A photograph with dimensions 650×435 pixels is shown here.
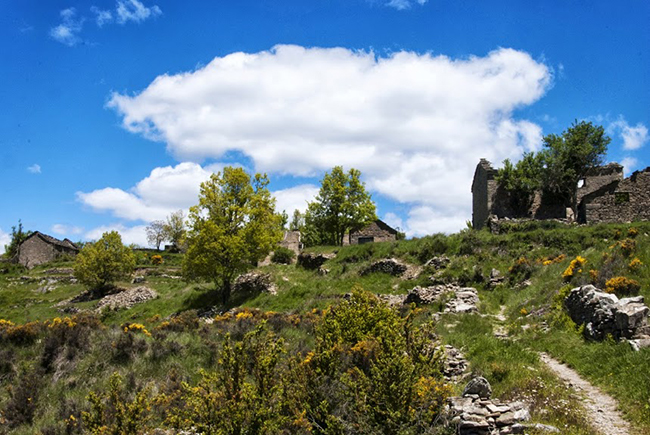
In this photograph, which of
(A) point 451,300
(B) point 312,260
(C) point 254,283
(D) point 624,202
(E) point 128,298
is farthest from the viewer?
(E) point 128,298

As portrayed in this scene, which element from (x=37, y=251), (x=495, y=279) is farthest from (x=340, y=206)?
(x=37, y=251)

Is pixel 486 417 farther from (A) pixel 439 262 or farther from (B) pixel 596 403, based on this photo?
(A) pixel 439 262

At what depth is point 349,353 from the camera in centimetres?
1049

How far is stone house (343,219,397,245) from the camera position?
51250 millimetres

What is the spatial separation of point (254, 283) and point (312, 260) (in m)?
5.68

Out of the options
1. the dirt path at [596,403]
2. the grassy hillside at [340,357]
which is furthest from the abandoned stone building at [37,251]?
the dirt path at [596,403]

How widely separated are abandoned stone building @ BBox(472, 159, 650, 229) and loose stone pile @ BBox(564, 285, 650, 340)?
21050 mm

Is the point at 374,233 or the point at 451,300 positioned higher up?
the point at 374,233

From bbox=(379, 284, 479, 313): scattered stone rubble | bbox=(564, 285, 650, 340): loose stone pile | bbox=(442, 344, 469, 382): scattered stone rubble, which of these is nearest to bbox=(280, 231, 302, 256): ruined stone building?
bbox=(379, 284, 479, 313): scattered stone rubble

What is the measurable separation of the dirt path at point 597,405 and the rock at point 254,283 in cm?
2043

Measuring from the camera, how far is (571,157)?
40.2 metres

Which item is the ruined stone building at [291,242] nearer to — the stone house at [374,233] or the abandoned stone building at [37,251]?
the stone house at [374,233]

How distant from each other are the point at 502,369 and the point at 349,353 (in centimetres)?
341

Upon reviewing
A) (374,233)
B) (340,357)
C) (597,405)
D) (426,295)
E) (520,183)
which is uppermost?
(520,183)
